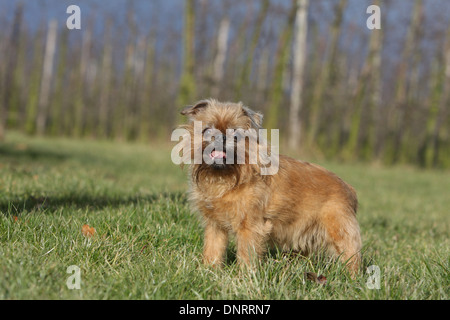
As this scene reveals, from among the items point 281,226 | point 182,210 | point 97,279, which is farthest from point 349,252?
point 97,279

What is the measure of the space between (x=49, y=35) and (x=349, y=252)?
3760cm

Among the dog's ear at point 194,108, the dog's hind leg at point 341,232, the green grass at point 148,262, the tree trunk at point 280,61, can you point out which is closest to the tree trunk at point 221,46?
the tree trunk at point 280,61

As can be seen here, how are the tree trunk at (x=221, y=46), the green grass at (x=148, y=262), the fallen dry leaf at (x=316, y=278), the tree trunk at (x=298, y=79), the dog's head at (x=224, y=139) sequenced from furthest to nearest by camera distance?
1. the tree trunk at (x=221, y=46)
2. the tree trunk at (x=298, y=79)
3. the dog's head at (x=224, y=139)
4. the fallen dry leaf at (x=316, y=278)
5. the green grass at (x=148, y=262)

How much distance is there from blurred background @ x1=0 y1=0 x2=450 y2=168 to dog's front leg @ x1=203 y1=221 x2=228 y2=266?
13992mm

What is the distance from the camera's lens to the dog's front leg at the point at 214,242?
138 inches

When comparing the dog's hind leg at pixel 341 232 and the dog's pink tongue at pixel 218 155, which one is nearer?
the dog's pink tongue at pixel 218 155

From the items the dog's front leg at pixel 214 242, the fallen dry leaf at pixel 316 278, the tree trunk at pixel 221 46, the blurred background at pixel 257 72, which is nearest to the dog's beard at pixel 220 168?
the dog's front leg at pixel 214 242

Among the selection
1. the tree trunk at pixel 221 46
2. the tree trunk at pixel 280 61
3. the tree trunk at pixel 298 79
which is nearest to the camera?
the tree trunk at pixel 280 61

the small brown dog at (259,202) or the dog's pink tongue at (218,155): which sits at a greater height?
the dog's pink tongue at (218,155)

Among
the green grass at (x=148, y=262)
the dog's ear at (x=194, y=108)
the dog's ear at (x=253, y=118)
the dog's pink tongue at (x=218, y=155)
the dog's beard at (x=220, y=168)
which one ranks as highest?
the dog's ear at (x=194, y=108)

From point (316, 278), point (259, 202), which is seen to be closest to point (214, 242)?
point (259, 202)

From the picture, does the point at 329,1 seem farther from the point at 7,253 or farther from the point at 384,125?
the point at 7,253

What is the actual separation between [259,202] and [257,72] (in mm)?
33784

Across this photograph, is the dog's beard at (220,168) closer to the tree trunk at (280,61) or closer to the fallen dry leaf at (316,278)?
the fallen dry leaf at (316,278)
